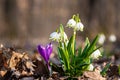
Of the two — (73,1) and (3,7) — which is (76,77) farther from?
(73,1)

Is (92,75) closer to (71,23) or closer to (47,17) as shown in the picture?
(71,23)

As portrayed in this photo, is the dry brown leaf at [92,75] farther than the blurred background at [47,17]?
No

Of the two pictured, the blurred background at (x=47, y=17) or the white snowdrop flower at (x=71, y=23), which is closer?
the white snowdrop flower at (x=71, y=23)

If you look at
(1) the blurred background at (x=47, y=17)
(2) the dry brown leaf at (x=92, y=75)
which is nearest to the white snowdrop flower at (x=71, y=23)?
(2) the dry brown leaf at (x=92, y=75)

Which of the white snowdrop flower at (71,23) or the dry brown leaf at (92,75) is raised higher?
the white snowdrop flower at (71,23)

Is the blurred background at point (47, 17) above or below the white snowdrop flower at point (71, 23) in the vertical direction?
above

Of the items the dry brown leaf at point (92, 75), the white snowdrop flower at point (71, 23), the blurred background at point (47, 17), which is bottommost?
the dry brown leaf at point (92, 75)

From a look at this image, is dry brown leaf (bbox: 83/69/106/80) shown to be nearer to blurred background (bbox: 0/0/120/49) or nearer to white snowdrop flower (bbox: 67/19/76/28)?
white snowdrop flower (bbox: 67/19/76/28)

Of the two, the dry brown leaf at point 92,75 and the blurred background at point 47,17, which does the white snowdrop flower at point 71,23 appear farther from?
the blurred background at point 47,17

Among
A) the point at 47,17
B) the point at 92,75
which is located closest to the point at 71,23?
the point at 92,75
